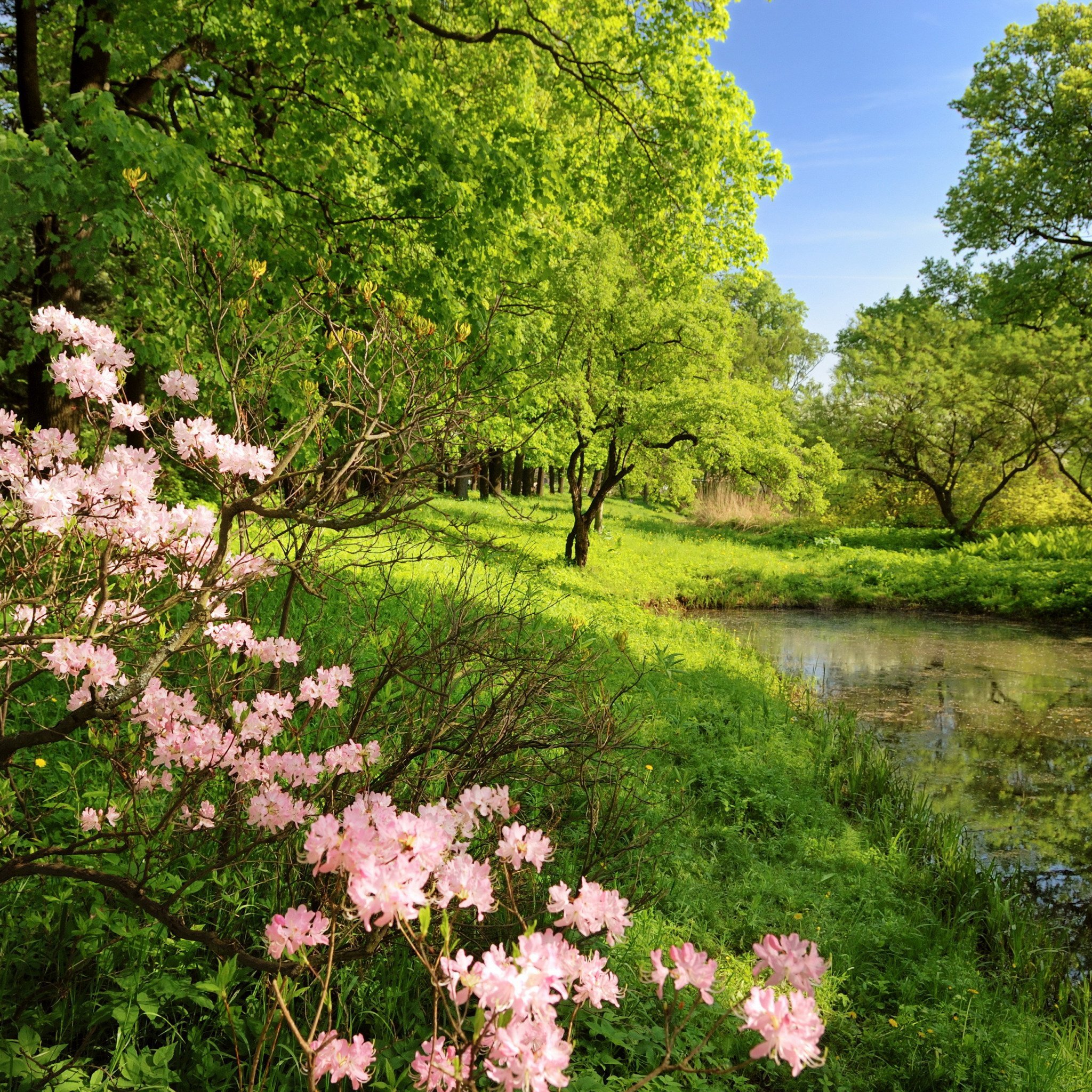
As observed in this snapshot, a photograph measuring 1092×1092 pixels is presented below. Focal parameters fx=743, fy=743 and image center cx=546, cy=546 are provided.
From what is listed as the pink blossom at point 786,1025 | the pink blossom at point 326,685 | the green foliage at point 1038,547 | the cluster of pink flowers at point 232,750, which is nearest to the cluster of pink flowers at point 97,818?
the cluster of pink flowers at point 232,750

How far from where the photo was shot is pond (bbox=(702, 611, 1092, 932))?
18.7 ft

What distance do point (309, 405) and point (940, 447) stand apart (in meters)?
23.0

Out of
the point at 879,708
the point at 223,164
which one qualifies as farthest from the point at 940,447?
the point at 223,164

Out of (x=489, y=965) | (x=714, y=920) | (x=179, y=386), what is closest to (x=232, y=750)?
(x=179, y=386)

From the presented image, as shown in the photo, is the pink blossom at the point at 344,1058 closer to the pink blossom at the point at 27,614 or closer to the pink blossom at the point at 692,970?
the pink blossom at the point at 692,970

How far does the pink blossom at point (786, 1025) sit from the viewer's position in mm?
1110

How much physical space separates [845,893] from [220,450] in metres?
4.28

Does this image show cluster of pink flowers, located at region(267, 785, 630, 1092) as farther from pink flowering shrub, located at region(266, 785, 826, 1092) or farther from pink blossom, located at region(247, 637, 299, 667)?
pink blossom, located at region(247, 637, 299, 667)

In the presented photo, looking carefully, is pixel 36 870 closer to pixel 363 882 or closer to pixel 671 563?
pixel 363 882

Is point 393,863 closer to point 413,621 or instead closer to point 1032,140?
point 413,621

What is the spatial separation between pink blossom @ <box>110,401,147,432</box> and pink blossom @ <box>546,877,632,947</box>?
1.75 m

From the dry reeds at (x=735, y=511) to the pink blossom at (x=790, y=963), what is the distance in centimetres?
2634

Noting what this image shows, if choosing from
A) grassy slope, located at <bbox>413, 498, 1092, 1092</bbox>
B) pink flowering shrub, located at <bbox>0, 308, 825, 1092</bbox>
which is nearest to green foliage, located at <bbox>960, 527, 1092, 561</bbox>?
grassy slope, located at <bbox>413, 498, 1092, 1092</bbox>

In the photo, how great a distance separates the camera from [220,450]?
2.02 metres
